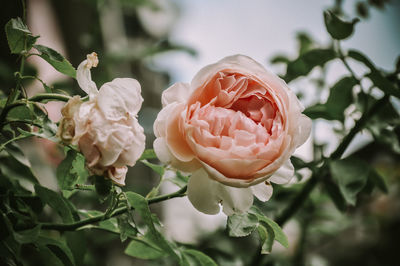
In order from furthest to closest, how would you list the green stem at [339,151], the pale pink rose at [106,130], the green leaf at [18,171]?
1. the green stem at [339,151]
2. the green leaf at [18,171]
3. the pale pink rose at [106,130]

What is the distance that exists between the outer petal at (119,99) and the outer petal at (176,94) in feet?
0.08

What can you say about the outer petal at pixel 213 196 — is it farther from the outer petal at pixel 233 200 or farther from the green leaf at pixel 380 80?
the green leaf at pixel 380 80

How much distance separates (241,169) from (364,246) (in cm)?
132

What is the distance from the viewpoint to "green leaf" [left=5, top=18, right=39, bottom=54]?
1.12 ft

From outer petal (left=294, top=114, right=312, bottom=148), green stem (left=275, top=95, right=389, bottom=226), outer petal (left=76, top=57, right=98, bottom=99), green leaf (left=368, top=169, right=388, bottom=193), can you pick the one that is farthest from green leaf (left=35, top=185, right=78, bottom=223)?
green leaf (left=368, top=169, right=388, bottom=193)

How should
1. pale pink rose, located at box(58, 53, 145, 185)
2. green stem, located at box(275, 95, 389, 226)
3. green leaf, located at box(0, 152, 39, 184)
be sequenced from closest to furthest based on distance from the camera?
pale pink rose, located at box(58, 53, 145, 185) → green leaf, located at box(0, 152, 39, 184) → green stem, located at box(275, 95, 389, 226)

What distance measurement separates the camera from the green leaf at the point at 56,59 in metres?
0.36

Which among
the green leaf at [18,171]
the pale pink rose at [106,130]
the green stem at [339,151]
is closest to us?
the pale pink rose at [106,130]

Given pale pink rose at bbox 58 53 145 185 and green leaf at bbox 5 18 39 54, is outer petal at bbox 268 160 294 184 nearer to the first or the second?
pale pink rose at bbox 58 53 145 185

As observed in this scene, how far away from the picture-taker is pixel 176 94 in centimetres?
33

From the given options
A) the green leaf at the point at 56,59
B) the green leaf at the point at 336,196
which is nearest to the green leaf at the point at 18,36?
the green leaf at the point at 56,59

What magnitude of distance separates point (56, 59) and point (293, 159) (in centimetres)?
34

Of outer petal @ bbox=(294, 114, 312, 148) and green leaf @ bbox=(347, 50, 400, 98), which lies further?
green leaf @ bbox=(347, 50, 400, 98)

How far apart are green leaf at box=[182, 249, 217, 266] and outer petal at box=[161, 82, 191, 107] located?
0.19m
